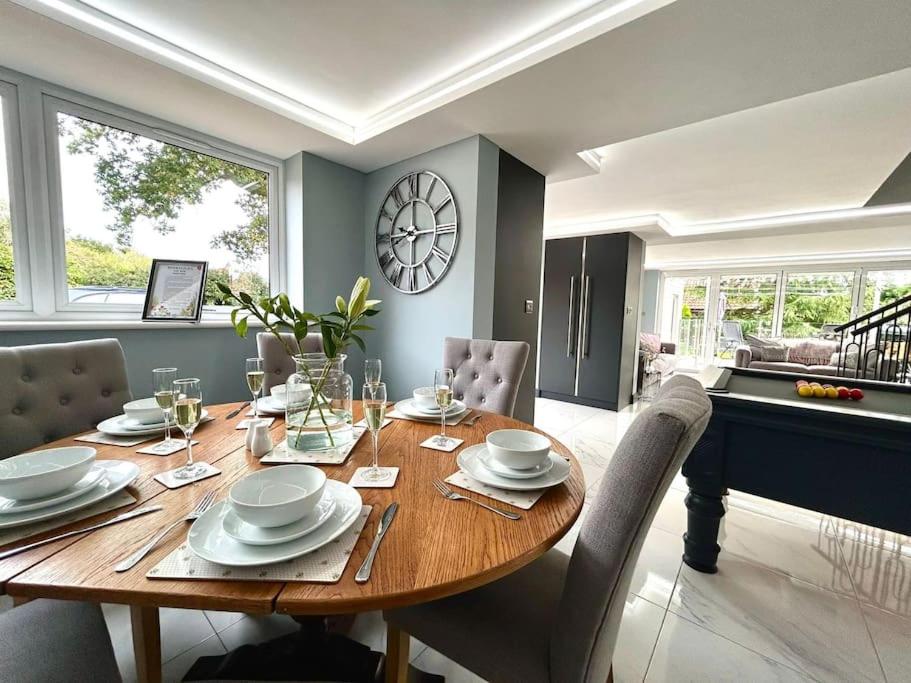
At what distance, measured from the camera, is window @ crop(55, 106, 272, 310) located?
214 cm

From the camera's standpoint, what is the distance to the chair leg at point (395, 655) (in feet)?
2.71

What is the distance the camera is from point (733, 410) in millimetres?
1576

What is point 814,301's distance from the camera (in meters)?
7.48

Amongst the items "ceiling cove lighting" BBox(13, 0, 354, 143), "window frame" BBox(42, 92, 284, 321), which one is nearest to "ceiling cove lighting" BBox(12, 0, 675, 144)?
"ceiling cove lighting" BBox(13, 0, 354, 143)

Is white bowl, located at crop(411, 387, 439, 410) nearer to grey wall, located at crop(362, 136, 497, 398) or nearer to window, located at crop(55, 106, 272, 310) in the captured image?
grey wall, located at crop(362, 136, 497, 398)

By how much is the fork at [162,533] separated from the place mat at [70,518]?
15cm

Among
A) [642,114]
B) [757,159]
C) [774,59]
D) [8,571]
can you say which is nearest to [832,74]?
[774,59]

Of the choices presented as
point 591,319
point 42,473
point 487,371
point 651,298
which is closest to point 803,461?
point 487,371

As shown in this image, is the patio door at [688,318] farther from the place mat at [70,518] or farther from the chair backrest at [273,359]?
the place mat at [70,518]

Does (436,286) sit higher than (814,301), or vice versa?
(814,301)

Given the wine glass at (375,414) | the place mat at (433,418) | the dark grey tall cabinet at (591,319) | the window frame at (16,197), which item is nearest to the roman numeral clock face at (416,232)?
the place mat at (433,418)

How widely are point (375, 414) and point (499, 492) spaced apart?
1.15ft

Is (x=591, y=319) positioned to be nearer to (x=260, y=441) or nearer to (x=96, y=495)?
(x=260, y=441)

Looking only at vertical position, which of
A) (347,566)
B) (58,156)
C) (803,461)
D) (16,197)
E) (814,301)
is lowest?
(803,461)
